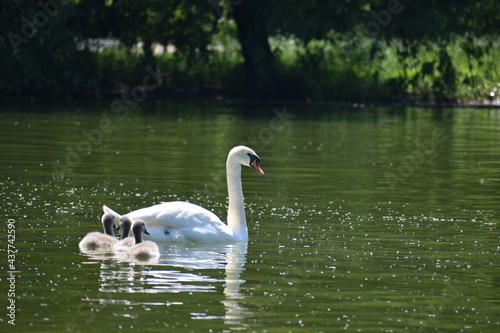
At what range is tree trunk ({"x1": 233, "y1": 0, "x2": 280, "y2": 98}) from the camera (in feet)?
112

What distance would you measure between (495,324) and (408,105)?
85.5 ft

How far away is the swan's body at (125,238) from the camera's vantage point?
10.8 metres

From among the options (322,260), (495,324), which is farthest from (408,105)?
(495,324)

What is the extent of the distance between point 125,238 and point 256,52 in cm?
2348
